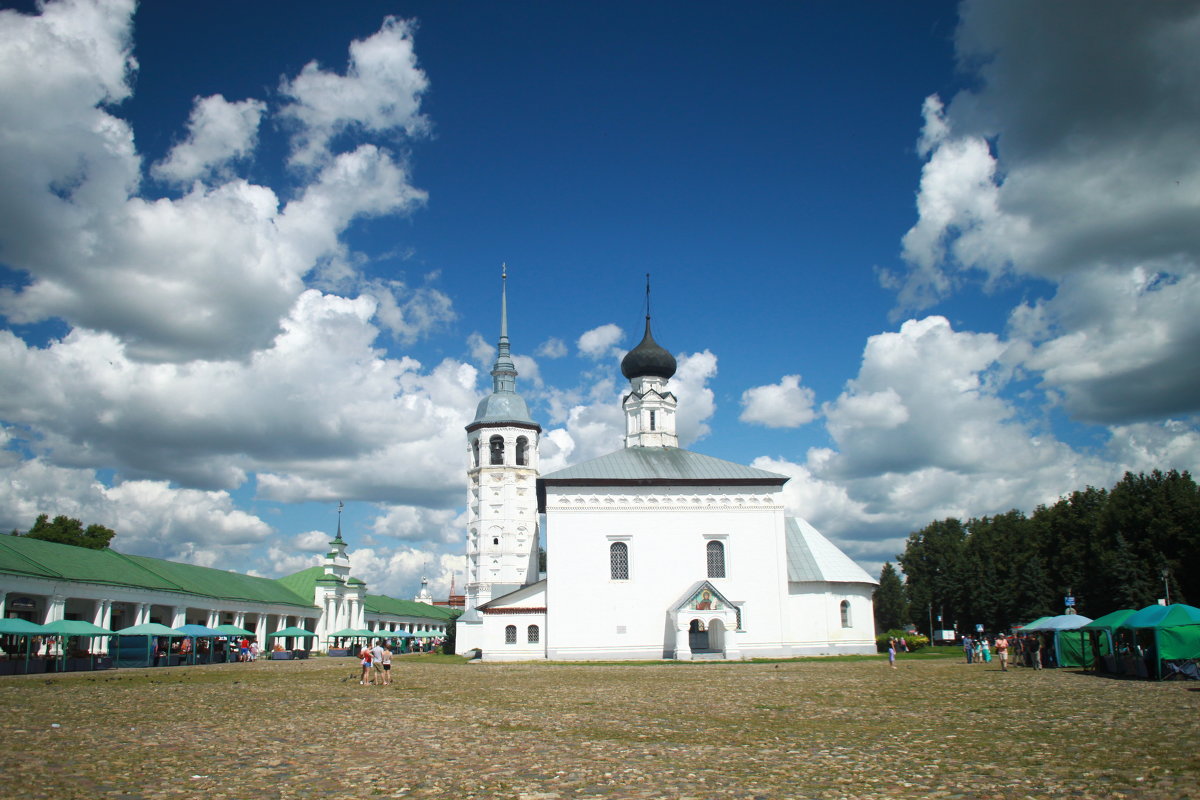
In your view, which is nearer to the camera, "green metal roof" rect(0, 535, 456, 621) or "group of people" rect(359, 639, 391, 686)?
"group of people" rect(359, 639, 391, 686)

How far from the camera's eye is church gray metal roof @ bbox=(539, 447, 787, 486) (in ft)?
138

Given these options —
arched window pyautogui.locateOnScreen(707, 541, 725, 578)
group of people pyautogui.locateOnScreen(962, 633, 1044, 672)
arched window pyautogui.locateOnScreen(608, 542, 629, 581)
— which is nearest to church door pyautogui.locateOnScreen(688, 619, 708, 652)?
arched window pyautogui.locateOnScreen(707, 541, 725, 578)

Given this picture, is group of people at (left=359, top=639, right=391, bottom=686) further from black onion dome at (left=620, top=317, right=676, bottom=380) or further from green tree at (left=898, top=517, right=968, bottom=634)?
green tree at (left=898, top=517, right=968, bottom=634)

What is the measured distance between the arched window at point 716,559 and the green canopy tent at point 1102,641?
1681cm

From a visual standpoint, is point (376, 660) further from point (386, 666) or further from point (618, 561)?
point (618, 561)

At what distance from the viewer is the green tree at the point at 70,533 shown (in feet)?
183

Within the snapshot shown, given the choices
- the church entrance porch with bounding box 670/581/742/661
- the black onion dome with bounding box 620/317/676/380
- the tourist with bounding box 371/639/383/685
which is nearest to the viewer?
the tourist with bounding box 371/639/383/685

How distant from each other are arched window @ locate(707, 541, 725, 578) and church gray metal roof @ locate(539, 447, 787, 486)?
308cm

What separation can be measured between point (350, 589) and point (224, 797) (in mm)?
71019

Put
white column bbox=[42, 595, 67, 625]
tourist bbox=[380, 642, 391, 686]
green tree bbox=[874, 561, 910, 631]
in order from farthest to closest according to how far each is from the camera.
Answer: green tree bbox=[874, 561, 910, 631] → white column bbox=[42, 595, 67, 625] → tourist bbox=[380, 642, 391, 686]

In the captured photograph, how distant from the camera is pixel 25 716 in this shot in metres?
13.9

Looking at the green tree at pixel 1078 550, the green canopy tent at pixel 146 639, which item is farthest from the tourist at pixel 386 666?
the green tree at pixel 1078 550

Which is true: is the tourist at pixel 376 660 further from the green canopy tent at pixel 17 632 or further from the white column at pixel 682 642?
the white column at pixel 682 642

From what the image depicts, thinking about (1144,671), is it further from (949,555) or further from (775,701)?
(949,555)
